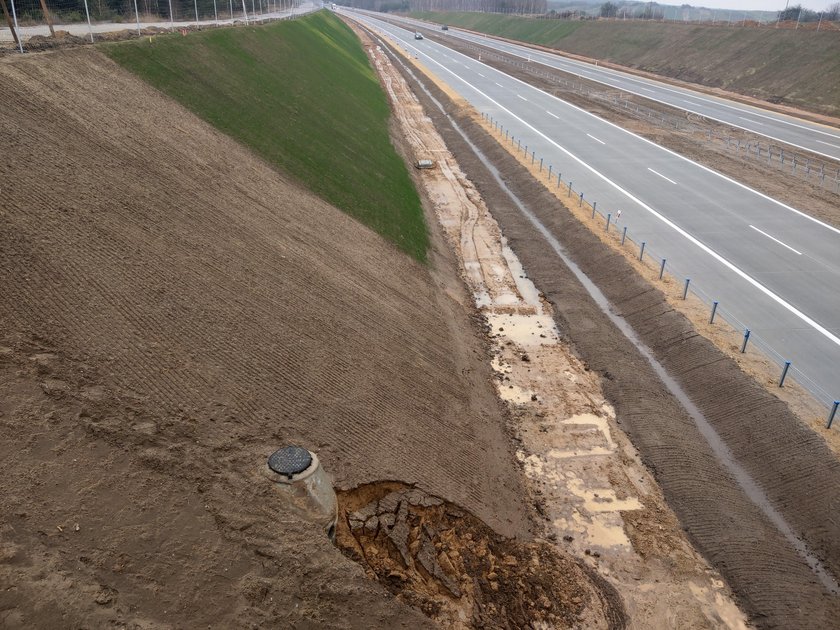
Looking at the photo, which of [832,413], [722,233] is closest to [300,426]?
[832,413]

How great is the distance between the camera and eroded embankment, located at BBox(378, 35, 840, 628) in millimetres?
11531

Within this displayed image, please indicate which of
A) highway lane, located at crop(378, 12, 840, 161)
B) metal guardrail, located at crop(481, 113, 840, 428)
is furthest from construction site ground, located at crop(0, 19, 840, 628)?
highway lane, located at crop(378, 12, 840, 161)

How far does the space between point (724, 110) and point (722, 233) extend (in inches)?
1322

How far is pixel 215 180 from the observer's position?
56.6ft

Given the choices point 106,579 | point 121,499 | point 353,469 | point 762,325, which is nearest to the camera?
point 106,579

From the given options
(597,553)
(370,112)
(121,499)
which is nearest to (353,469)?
(121,499)

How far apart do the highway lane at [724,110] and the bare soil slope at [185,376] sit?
35.5 metres

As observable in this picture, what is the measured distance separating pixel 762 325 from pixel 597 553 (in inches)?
406

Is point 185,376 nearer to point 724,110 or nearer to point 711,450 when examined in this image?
point 711,450

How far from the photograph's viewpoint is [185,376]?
34.8 ft

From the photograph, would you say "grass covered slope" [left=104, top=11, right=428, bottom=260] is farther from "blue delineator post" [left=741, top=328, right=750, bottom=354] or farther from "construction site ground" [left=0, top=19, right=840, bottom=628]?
"blue delineator post" [left=741, top=328, right=750, bottom=354]

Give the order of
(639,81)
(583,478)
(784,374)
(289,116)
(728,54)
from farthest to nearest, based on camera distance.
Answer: (639,81), (728,54), (289,116), (784,374), (583,478)

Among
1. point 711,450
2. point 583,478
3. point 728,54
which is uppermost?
point 728,54

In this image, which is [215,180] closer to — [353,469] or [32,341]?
[32,341]
